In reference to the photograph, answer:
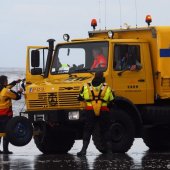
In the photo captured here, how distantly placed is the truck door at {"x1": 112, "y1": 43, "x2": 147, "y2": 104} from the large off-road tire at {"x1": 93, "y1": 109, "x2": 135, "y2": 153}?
0.61 m

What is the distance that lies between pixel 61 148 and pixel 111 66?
2.30 m

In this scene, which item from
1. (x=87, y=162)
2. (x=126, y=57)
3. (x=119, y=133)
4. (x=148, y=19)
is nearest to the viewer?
(x=87, y=162)

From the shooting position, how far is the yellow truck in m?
19.3

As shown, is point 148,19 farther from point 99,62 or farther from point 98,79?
point 98,79

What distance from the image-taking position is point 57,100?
19250 millimetres

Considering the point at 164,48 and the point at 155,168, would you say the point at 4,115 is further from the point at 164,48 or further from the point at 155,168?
the point at 155,168

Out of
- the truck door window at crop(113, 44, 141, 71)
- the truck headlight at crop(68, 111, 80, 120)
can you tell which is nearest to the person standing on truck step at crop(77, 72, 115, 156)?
the truck headlight at crop(68, 111, 80, 120)

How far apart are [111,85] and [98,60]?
0.61 metres

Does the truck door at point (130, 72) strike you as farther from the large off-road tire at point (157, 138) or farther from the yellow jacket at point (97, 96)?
the large off-road tire at point (157, 138)

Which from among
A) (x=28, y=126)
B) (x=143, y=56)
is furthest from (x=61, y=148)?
(x=143, y=56)

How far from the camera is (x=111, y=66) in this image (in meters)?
19.6

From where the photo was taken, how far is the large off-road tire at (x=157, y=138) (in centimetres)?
2146

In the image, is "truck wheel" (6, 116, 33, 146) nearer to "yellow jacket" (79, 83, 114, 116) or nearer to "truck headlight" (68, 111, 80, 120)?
"truck headlight" (68, 111, 80, 120)

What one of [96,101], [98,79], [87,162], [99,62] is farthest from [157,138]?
[87,162]
